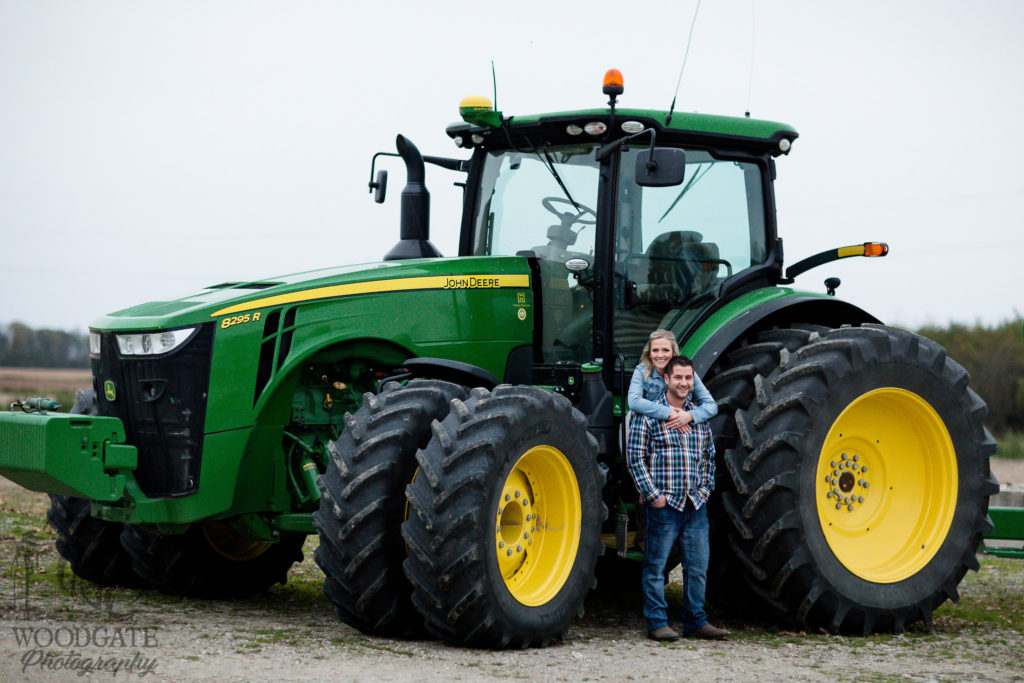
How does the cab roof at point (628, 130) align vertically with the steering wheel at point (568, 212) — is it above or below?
above

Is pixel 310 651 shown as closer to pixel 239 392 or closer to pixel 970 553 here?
pixel 239 392

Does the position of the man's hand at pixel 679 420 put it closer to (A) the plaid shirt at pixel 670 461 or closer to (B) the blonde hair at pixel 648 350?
(A) the plaid shirt at pixel 670 461

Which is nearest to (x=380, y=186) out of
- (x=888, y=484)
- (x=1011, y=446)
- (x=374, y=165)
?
(x=374, y=165)

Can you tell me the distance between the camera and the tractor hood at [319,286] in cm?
661

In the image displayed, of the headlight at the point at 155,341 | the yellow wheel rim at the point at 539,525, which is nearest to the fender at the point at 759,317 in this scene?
the yellow wheel rim at the point at 539,525

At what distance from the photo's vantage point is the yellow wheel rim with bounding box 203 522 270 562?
25.8 ft

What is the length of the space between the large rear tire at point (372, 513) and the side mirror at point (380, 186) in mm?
2247

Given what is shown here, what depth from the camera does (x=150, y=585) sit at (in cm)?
798

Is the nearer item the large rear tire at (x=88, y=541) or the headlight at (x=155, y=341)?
the headlight at (x=155, y=341)

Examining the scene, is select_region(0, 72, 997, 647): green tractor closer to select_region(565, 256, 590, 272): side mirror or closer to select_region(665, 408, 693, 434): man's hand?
select_region(565, 256, 590, 272): side mirror

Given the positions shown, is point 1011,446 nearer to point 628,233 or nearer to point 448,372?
point 628,233

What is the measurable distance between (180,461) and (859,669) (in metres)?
3.53

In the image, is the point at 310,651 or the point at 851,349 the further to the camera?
the point at 851,349

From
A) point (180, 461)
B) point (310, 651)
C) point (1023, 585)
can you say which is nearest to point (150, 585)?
point (180, 461)
